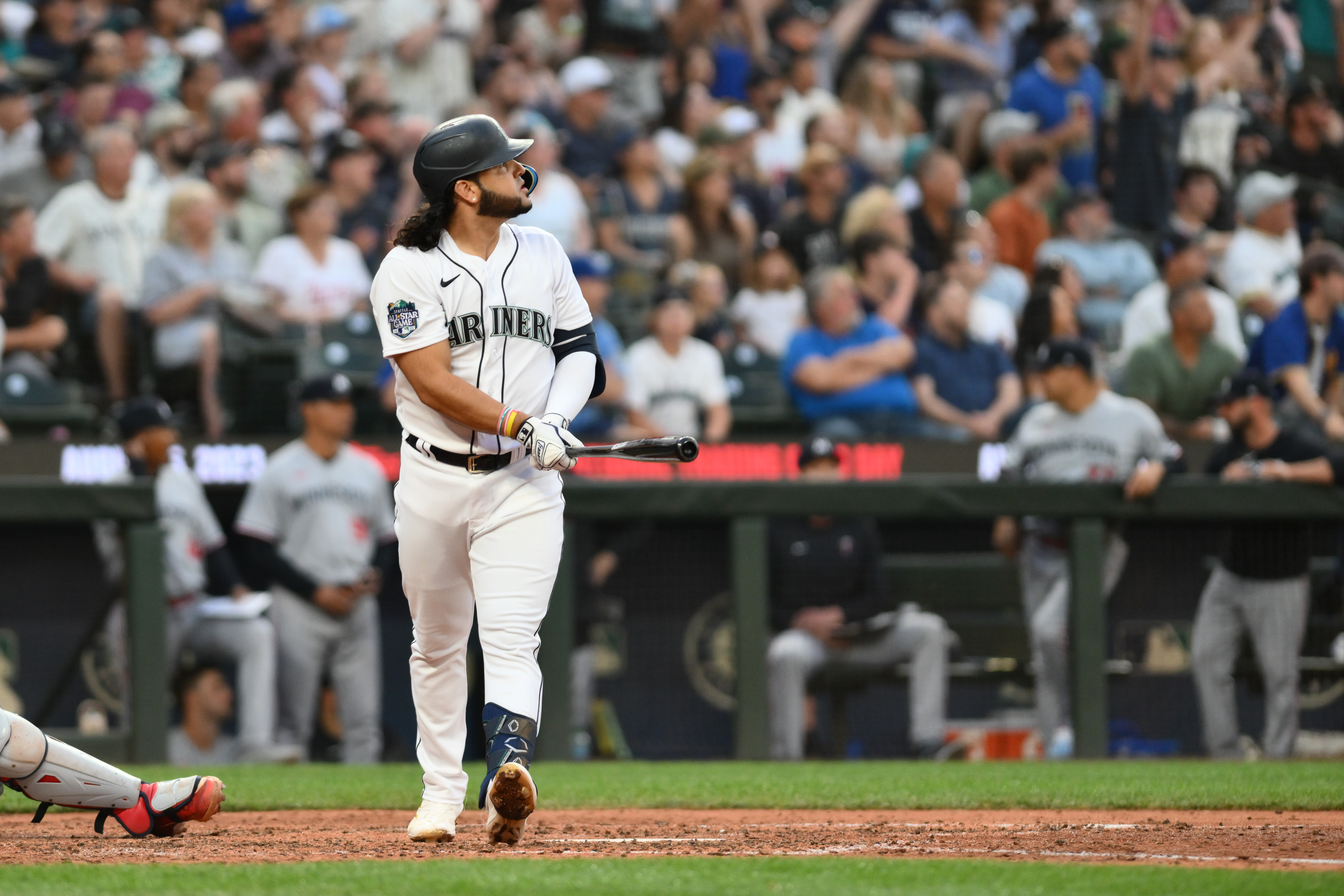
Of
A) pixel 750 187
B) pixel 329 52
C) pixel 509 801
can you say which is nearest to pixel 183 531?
pixel 509 801

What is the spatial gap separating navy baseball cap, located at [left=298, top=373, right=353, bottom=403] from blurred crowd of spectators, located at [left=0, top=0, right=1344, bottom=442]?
858 millimetres

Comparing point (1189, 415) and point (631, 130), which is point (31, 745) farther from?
point (631, 130)

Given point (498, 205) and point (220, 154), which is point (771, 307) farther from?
point (498, 205)

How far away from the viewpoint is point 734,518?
792cm

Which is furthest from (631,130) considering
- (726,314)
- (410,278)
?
(410,278)

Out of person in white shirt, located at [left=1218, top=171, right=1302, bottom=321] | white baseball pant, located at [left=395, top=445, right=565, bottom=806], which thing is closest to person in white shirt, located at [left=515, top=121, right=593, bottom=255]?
person in white shirt, located at [left=1218, top=171, right=1302, bottom=321]

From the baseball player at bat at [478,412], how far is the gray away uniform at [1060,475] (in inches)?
149

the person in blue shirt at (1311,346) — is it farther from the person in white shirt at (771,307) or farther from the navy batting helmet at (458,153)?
the navy batting helmet at (458,153)

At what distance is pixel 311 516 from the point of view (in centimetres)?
814

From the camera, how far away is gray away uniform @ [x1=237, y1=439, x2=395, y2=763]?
8.02 meters

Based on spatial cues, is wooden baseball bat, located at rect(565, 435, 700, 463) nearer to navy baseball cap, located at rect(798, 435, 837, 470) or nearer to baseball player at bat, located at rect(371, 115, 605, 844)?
baseball player at bat, located at rect(371, 115, 605, 844)

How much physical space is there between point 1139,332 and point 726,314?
2.28 meters

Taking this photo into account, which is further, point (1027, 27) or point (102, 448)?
point (1027, 27)

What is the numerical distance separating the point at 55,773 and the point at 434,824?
0.96 m
